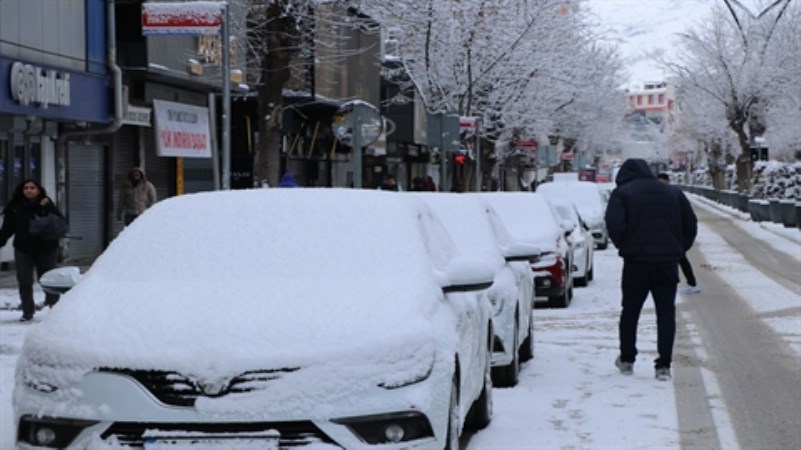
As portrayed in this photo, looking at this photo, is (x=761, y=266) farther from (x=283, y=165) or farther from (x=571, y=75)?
(x=571, y=75)

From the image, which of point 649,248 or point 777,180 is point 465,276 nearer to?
point 649,248

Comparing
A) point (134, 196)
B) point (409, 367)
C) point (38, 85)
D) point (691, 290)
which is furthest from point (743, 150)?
point (409, 367)

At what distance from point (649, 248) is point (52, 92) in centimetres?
1314

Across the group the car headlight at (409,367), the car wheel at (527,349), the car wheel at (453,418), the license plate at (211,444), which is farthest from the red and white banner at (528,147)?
the license plate at (211,444)

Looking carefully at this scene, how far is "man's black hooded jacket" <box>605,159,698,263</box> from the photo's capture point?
10672mm

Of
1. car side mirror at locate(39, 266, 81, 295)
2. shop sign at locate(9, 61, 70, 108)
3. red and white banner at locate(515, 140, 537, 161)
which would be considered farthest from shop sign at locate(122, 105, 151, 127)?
red and white banner at locate(515, 140, 537, 161)

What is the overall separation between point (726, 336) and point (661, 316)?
3.62 meters

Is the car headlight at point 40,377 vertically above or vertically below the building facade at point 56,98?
below

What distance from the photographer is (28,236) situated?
49.1 ft

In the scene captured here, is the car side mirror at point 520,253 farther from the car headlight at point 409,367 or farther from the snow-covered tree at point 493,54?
the snow-covered tree at point 493,54

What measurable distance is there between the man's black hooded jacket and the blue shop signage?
11.3 metres

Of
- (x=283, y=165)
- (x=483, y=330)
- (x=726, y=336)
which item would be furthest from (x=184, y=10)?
(x=283, y=165)

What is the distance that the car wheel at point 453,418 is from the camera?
6.36 meters

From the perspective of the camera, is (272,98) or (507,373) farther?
(272,98)
